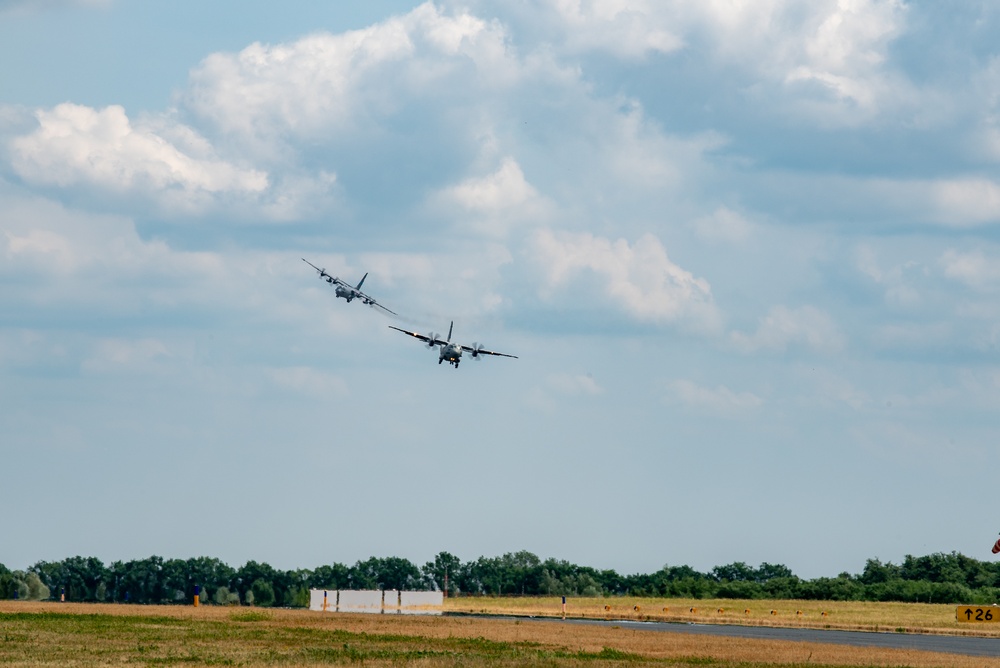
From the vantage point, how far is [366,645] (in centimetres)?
5419

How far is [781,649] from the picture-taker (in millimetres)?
54938

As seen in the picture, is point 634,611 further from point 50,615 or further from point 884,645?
point 50,615

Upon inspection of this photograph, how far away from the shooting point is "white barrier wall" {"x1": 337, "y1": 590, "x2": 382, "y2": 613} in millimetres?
92500

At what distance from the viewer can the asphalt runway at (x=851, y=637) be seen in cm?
5921

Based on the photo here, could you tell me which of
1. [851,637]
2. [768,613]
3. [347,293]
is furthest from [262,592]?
[851,637]

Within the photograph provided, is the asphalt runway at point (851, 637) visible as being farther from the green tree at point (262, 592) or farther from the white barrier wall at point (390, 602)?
the green tree at point (262, 592)

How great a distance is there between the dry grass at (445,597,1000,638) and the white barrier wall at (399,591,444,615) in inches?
48.5

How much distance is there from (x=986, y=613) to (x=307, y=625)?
1366 inches

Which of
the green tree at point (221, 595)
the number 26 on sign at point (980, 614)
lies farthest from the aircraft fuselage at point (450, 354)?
the green tree at point (221, 595)

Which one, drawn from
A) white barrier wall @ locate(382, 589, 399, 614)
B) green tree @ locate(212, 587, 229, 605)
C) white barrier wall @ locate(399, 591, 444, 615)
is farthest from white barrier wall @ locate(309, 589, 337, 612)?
green tree @ locate(212, 587, 229, 605)

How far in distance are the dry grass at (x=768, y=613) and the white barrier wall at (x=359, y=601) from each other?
6.37 m

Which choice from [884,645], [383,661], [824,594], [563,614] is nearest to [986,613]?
[884,645]

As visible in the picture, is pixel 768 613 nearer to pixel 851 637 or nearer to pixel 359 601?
pixel 851 637

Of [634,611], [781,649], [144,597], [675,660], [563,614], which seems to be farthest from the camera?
[144,597]
